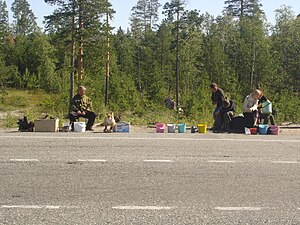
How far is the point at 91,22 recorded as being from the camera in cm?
3466

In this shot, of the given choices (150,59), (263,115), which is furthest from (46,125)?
(150,59)

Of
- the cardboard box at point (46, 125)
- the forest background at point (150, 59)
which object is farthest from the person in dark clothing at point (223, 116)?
the forest background at point (150, 59)

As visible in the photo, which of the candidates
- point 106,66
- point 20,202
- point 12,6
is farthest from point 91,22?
point 12,6

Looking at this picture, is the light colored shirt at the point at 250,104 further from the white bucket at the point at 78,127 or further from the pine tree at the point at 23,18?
the pine tree at the point at 23,18

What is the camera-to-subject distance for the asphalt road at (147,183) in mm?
4957

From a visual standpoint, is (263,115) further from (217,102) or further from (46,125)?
(46,125)

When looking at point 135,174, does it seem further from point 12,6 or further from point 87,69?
point 12,6

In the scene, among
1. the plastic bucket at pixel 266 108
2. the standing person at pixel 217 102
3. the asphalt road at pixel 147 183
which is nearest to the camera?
the asphalt road at pixel 147 183

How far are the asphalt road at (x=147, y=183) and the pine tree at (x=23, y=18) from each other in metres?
64.7

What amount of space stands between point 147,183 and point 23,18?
70.2 m

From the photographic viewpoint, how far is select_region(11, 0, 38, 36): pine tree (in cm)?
7131

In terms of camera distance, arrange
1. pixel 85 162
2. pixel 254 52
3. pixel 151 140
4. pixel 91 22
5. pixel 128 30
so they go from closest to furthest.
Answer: pixel 85 162
pixel 151 140
pixel 91 22
pixel 254 52
pixel 128 30

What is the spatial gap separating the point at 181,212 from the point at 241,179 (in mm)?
1871

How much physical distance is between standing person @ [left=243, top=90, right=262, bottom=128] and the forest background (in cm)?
740
